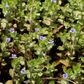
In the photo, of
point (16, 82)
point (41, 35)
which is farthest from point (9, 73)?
point (41, 35)

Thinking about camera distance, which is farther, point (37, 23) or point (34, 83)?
point (37, 23)

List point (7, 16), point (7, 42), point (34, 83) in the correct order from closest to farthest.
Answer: point (34, 83) → point (7, 42) → point (7, 16)

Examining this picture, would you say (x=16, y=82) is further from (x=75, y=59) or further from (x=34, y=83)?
(x=75, y=59)

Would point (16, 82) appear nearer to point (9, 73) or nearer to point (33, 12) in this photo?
point (9, 73)

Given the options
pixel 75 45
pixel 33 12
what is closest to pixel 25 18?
pixel 33 12

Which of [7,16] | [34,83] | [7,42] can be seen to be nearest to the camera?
[34,83]

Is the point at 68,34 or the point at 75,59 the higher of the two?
the point at 68,34

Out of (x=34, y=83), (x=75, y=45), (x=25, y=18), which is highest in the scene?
(x=25, y=18)
